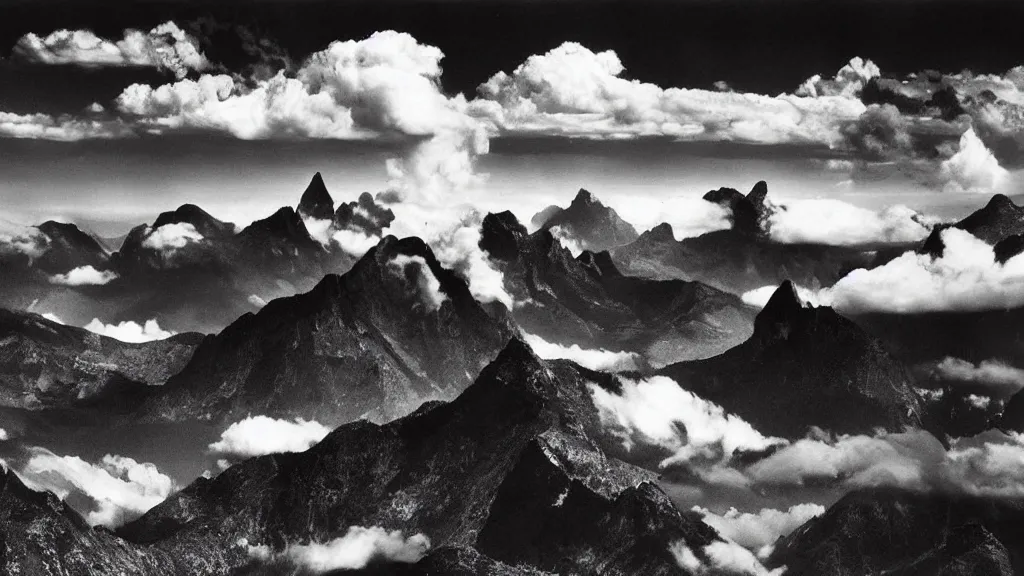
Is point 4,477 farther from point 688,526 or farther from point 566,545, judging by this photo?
point 688,526

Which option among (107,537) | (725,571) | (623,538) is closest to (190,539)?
(107,537)

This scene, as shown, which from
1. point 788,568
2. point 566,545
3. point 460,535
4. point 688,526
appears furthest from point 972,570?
point 460,535

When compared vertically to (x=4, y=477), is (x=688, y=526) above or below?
below

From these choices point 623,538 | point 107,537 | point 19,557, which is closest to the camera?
point 19,557

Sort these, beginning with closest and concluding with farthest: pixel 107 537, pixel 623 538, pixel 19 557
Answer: pixel 19 557
pixel 107 537
pixel 623 538

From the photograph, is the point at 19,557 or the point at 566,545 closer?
the point at 19,557

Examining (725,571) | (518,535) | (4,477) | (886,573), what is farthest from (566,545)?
(4,477)

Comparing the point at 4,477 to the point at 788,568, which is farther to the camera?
the point at 788,568

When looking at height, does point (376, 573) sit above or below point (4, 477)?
below

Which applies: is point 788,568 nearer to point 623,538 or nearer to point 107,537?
point 623,538
